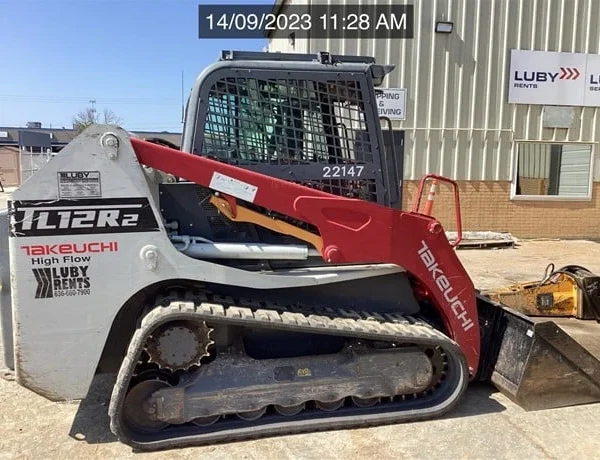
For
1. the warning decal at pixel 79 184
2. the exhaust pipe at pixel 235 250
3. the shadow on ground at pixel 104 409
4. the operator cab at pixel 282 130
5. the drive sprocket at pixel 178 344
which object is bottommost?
the shadow on ground at pixel 104 409

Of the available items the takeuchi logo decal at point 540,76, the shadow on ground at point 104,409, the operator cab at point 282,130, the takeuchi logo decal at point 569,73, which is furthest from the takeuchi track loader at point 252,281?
the takeuchi logo decal at point 569,73

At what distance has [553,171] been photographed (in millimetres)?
12688

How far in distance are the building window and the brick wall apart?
0.24 metres

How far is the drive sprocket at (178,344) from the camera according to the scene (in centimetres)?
323

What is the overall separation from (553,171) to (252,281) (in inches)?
456

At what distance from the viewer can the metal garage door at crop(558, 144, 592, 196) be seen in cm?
1261

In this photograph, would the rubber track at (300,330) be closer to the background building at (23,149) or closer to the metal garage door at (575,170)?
the background building at (23,149)

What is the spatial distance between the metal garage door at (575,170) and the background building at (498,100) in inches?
1.9

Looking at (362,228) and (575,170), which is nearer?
(362,228)

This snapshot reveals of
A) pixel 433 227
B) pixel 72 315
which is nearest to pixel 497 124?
pixel 433 227

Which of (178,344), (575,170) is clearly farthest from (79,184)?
(575,170)

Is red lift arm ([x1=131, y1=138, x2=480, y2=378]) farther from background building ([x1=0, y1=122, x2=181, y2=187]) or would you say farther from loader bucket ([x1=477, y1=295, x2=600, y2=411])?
background building ([x1=0, y1=122, x2=181, y2=187])

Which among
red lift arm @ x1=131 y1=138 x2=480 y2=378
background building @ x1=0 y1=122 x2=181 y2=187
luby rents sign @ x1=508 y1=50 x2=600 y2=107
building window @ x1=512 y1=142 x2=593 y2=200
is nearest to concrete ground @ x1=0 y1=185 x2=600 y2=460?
red lift arm @ x1=131 y1=138 x2=480 y2=378

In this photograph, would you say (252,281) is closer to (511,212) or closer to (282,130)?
(282,130)
